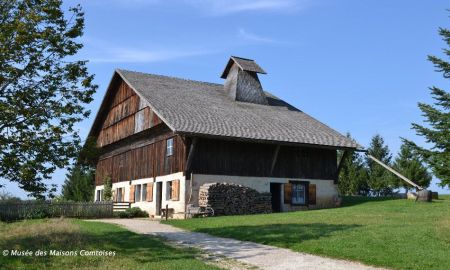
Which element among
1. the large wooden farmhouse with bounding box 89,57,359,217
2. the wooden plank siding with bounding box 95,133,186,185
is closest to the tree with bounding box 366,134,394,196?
the large wooden farmhouse with bounding box 89,57,359,217

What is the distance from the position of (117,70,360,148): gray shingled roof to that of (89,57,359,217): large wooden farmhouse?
0.07m

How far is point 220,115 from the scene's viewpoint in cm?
3191

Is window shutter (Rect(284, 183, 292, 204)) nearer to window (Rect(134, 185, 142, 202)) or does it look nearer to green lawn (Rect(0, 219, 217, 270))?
window (Rect(134, 185, 142, 202))

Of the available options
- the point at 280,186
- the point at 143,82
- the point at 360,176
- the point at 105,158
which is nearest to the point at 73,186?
the point at 105,158

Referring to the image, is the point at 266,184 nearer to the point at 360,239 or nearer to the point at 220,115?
the point at 220,115

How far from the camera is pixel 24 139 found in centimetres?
1470

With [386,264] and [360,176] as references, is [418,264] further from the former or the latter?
[360,176]

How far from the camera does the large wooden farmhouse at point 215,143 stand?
2906 cm

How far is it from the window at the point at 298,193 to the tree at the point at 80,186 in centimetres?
2543

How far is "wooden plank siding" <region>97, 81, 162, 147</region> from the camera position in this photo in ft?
112

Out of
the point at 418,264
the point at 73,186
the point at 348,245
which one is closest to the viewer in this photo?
the point at 418,264

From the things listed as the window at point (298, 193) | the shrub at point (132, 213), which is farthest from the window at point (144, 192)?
the window at point (298, 193)

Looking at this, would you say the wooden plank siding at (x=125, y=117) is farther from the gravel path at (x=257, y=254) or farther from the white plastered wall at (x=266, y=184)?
the gravel path at (x=257, y=254)

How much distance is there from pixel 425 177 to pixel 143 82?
101ft
